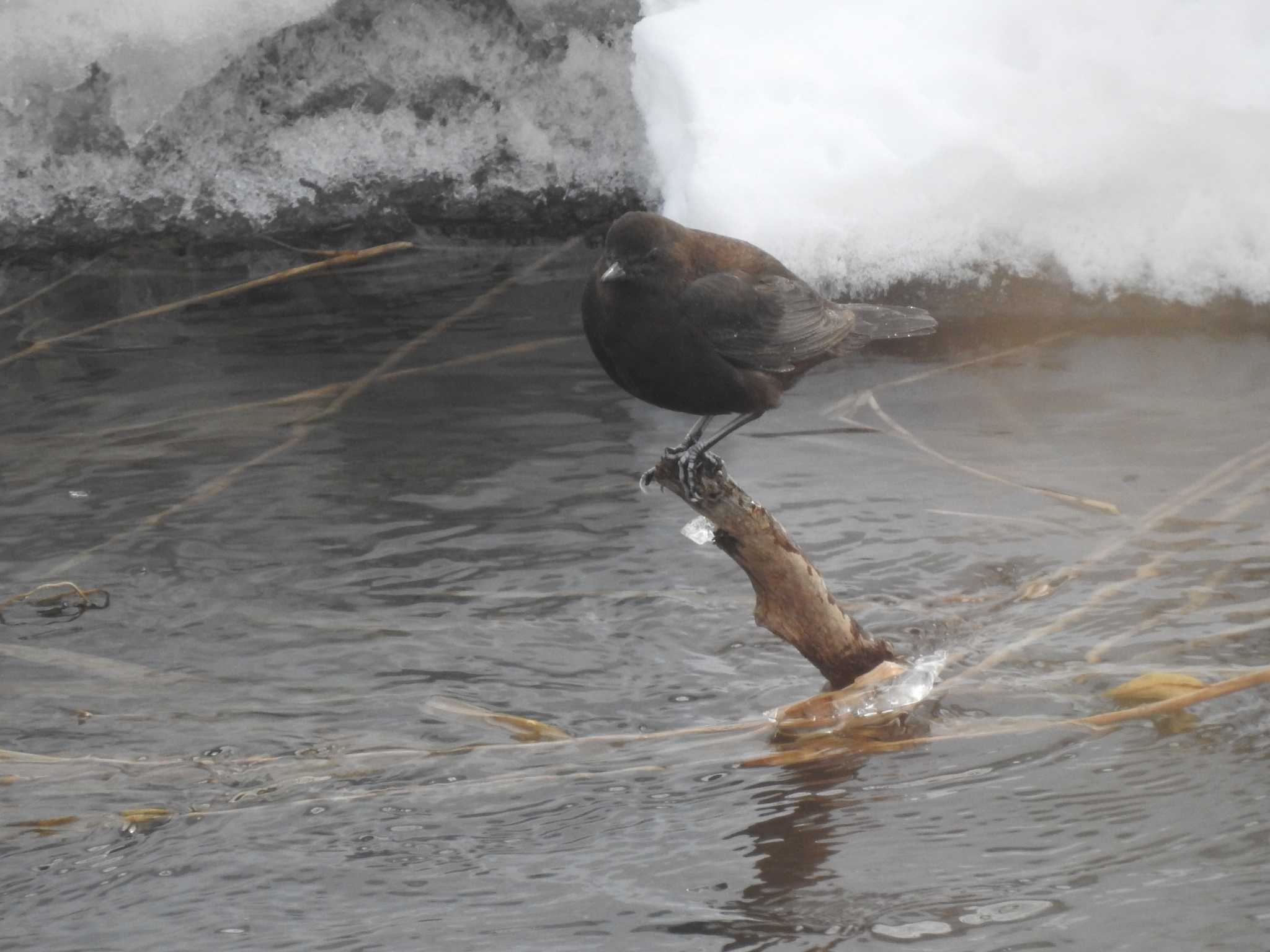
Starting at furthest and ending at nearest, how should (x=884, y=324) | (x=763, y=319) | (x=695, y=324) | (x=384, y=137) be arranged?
(x=384, y=137)
(x=884, y=324)
(x=763, y=319)
(x=695, y=324)

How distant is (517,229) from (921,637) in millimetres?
3432

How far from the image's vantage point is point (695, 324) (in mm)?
2895

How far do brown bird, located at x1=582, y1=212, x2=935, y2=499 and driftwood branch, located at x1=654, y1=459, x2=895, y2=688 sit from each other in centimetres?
5

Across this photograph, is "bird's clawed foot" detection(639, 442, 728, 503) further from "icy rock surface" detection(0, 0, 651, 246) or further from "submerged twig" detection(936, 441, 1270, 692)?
"icy rock surface" detection(0, 0, 651, 246)

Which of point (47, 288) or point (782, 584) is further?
point (47, 288)

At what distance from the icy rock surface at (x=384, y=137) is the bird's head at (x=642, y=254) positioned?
10.6ft

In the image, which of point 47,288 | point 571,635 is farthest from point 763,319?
point 47,288

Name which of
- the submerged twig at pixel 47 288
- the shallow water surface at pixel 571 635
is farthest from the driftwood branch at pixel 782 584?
the submerged twig at pixel 47 288

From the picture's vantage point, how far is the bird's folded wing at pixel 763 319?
→ 2.92m

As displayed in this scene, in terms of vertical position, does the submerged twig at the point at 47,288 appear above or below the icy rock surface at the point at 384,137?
below

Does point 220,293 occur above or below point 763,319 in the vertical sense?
above

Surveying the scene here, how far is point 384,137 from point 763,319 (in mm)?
3598

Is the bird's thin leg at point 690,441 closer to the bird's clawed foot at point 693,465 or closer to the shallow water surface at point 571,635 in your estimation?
the bird's clawed foot at point 693,465

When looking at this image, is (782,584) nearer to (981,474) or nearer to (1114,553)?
(1114,553)
